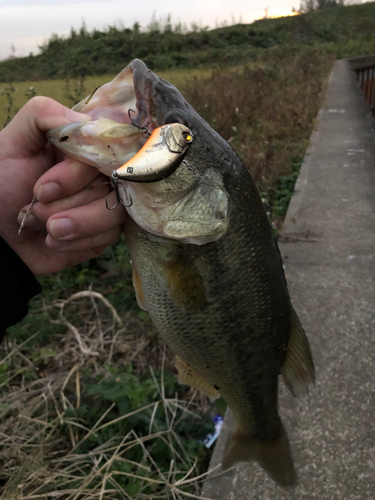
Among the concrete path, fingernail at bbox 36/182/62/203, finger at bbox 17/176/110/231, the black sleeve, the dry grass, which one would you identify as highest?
fingernail at bbox 36/182/62/203

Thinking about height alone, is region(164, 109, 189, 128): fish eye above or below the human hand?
above

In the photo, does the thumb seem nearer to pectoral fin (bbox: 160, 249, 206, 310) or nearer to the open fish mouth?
the open fish mouth

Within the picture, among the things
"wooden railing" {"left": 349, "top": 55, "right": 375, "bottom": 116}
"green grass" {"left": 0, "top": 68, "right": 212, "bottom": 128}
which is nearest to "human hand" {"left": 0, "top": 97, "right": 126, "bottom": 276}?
"green grass" {"left": 0, "top": 68, "right": 212, "bottom": 128}

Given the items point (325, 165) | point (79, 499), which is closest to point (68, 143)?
point (79, 499)

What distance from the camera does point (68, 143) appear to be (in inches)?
44.0

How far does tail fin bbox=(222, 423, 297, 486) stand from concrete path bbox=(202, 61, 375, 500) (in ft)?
0.39

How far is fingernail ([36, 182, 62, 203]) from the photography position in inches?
47.6

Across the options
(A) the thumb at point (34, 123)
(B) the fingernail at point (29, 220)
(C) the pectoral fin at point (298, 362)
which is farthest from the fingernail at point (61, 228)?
(C) the pectoral fin at point (298, 362)

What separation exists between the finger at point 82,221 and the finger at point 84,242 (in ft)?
0.18

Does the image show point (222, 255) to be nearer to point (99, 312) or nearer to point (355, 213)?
Result: point (99, 312)

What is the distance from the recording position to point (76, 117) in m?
1.17

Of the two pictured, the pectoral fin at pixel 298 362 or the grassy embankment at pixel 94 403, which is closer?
the pectoral fin at pixel 298 362

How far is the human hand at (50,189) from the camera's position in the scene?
1214 mm

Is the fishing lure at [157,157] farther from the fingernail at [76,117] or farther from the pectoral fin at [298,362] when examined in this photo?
the pectoral fin at [298,362]
